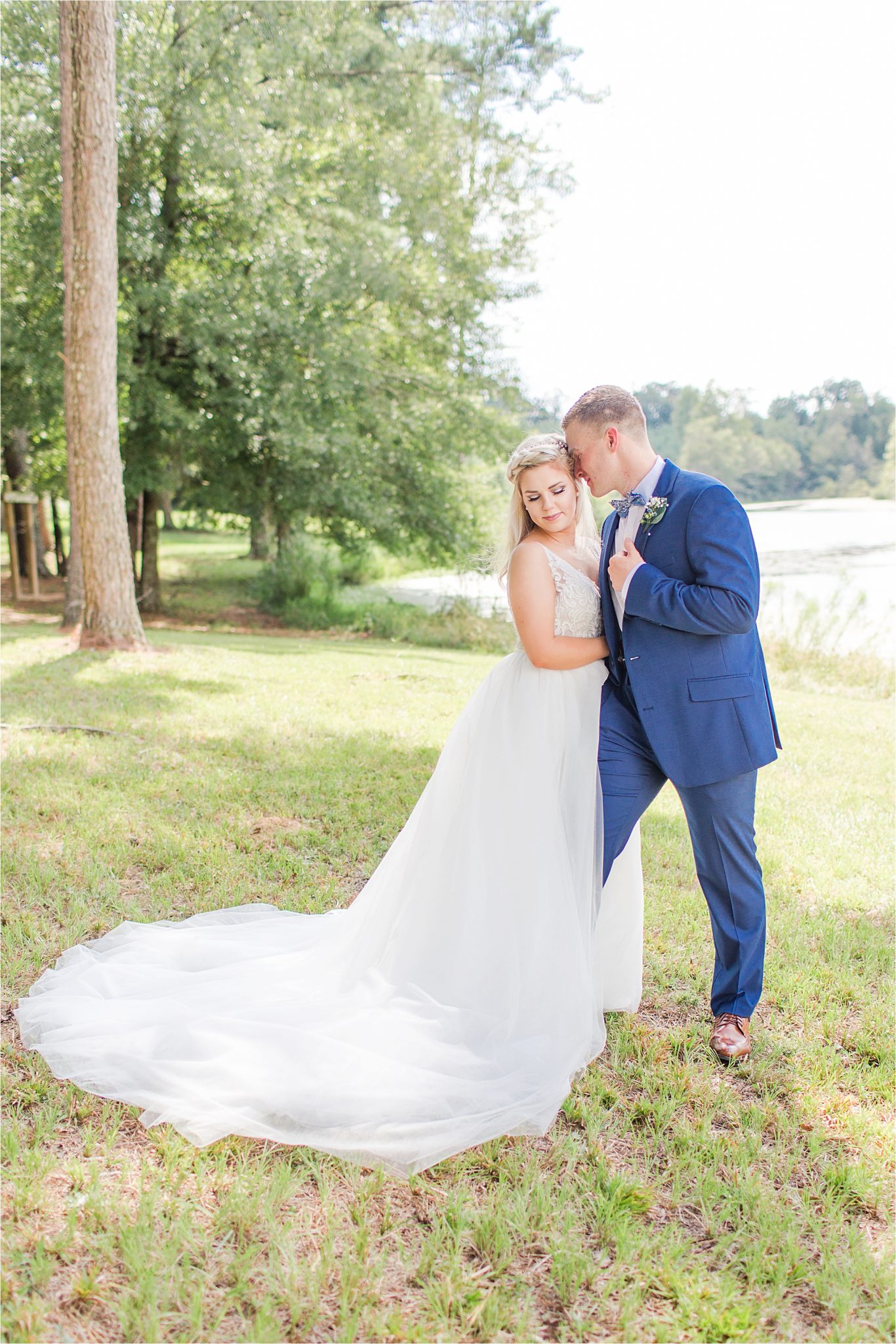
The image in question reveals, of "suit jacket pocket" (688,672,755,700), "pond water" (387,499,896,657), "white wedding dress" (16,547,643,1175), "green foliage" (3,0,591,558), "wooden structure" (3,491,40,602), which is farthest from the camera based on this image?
"wooden structure" (3,491,40,602)

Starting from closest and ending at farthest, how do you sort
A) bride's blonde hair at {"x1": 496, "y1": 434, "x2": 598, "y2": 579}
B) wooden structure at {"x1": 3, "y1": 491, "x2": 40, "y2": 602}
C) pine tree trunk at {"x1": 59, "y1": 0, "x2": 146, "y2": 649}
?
1. bride's blonde hair at {"x1": 496, "y1": 434, "x2": 598, "y2": 579}
2. pine tree trunk at {"x1": 59, "y1": 0, "x2": 146, "y2": 649}
3. wooden structure at {"x1": 3, "y1": 491, "x2": 40, "y2": 602}

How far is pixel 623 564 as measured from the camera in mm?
3104

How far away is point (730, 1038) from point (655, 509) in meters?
1.86

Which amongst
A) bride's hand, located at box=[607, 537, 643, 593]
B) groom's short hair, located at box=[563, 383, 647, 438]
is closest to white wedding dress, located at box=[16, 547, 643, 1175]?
bride's hand, located at box=[607, 537, 643, 593]

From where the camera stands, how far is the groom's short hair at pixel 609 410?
3.19m

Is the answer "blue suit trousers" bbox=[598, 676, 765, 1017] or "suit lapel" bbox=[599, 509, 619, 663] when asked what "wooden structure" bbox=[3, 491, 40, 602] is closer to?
"suit lapel" bbox=[599, 509, 619, 663]

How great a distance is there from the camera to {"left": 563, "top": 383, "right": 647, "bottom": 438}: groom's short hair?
3.19m

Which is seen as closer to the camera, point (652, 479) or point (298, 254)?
point (652, 479)

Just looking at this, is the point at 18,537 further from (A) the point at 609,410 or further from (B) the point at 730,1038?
(B) the point at 730,1038

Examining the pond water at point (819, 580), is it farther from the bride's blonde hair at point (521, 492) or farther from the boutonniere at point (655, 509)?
the boutonniere at point (655, 509)

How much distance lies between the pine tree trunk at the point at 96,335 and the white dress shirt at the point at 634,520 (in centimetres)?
777

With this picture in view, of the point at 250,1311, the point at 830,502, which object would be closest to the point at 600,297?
the point at 830,502

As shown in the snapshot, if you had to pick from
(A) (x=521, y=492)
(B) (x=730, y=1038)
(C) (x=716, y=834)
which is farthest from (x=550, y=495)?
(B) (x=730, y=1038)

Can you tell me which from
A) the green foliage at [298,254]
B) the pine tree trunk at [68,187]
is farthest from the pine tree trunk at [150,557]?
the pine tree trunk at [68,187]
